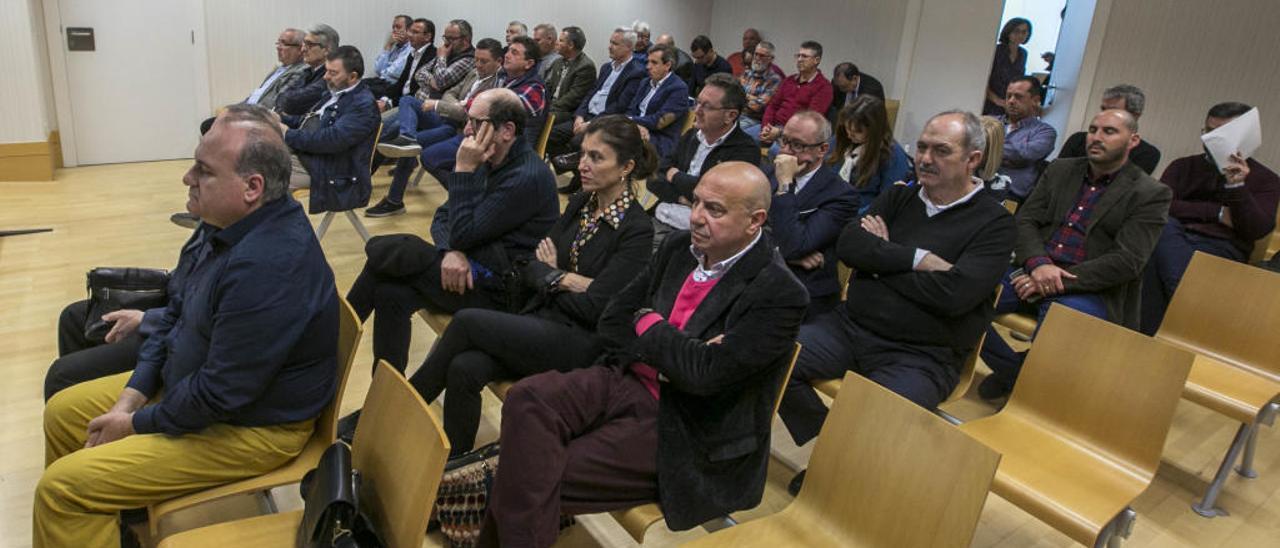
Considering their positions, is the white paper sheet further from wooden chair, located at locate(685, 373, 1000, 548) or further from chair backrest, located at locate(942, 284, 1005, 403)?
wooden chair, located at locate(685, 373, 1000, 548)

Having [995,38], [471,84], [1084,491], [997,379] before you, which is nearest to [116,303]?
[1084,491]

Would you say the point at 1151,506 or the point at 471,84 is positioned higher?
the point at 471,84

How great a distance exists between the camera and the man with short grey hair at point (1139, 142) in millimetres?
4262

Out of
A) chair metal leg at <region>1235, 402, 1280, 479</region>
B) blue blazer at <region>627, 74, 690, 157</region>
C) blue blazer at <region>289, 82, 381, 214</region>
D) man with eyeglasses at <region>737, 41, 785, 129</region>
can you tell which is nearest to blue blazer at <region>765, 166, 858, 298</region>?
chair metal leg at <region>1235, 402, 1280, 479</region>

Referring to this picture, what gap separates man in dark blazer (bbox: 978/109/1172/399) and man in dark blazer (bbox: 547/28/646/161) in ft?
10.9

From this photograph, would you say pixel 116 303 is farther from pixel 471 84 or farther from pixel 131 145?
pixel 131 145

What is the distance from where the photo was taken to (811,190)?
3.17 meters

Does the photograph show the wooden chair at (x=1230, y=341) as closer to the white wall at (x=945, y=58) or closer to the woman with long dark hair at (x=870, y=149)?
the woman with long dark hair at (x=870, y=149)

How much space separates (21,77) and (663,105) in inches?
172

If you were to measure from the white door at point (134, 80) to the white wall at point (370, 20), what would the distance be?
22 cm

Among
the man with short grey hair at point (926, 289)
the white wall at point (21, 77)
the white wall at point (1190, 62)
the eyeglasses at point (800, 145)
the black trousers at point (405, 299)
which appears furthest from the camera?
the white wall at point (1190, 62)

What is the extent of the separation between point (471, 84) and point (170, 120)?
284 centimetres

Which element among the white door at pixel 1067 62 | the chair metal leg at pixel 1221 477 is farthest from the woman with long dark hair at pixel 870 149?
the white door at pixel 1067 62

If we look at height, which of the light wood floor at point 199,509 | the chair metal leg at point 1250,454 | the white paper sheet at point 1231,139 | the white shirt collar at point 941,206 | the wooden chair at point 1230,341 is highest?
the white paper sheet at point 1231,139
